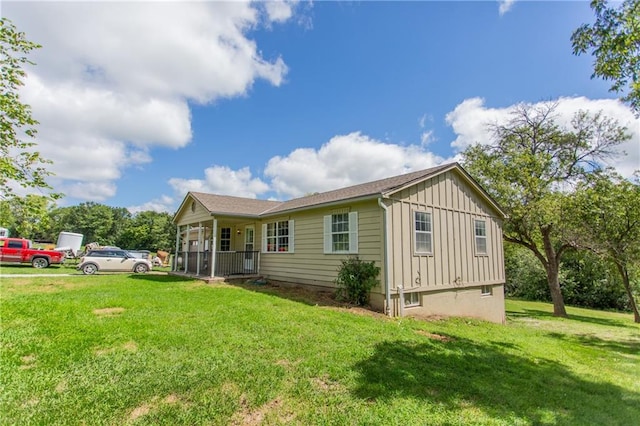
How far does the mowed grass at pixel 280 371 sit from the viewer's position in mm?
3395

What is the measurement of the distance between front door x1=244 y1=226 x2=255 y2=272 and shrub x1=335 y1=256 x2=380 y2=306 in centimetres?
653

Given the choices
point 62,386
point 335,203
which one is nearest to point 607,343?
point 335,203

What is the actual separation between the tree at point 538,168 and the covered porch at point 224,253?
13372mm

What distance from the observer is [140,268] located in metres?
19.2

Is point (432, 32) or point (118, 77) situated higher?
point (432, 32)

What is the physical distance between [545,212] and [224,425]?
17.2 meters

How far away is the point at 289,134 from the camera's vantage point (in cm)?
2006

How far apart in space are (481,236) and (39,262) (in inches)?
1021

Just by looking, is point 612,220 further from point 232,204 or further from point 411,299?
point 232,204

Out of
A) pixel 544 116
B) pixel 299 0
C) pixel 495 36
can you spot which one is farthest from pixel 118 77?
pixel 544 116

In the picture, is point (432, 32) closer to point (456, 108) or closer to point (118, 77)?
point (456, 108)

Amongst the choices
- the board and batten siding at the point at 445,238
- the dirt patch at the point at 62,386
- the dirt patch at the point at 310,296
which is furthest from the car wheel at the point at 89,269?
the board and batten siding at the point at 445,238

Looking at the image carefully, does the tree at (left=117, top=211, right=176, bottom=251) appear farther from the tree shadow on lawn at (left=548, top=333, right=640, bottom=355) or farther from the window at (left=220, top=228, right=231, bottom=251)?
the tree shadow on lawn at (left=548, top=333, right=640, bottom=355)

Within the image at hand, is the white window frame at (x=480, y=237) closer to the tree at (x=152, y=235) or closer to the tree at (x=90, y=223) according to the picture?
the tree at (x=152, y=235)
